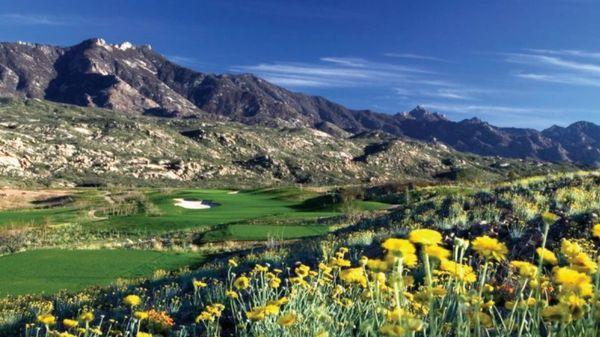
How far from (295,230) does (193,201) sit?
2599 cm

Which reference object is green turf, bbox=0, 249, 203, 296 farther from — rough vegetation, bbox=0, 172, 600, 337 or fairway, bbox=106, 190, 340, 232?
fairway, bbox=106, 190, 340, 232

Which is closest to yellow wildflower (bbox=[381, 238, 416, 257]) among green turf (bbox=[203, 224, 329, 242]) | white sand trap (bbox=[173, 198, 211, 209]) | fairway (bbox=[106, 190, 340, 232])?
green turf (bbox=[203, 224, 329, 242])

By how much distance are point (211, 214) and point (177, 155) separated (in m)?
99.3

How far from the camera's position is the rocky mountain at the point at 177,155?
101 m

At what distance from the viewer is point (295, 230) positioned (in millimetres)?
24422

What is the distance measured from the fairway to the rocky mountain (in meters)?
33.1

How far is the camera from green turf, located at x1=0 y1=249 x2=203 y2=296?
14.8m

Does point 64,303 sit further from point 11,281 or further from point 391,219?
point 391,219

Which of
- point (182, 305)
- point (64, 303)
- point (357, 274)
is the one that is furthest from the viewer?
point (64, 303)

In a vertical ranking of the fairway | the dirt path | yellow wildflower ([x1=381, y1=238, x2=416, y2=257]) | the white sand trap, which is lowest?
the dirt path

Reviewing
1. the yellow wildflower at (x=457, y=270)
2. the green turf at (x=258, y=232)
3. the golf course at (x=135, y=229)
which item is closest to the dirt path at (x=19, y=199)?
the golf course at (x=135, y=229)

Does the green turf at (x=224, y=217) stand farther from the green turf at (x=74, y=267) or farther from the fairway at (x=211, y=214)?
the green turf at (x=74, y=267)

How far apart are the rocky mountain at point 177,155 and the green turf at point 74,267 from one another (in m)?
55.1

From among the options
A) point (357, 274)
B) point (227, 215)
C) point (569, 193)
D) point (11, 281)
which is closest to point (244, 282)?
point (357, 274)
